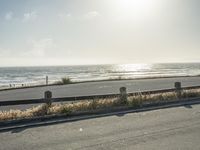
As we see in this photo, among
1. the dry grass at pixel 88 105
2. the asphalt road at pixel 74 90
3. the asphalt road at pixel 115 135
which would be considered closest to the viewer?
the asphalt road at pixel 115 135

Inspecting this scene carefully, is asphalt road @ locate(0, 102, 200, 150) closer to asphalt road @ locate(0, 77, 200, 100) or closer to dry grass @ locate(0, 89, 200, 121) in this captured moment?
dry grass @ locate(0, 89, 200, 121)

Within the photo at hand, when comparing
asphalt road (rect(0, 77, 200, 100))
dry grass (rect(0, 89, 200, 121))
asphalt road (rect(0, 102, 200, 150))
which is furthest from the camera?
asphalt road (rect(0, 77, 200, 100))

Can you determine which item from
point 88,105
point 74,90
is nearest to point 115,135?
point 88,105

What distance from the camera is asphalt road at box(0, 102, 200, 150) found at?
688 centimetres

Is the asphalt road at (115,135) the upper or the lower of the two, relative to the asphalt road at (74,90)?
lower

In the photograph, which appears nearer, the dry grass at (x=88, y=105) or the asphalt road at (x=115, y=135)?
the asphalt road at (x=115, y=135)

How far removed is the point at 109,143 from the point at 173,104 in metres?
7.14

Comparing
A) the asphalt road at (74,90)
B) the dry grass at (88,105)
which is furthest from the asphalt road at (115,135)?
the asphalt road at (74,90)

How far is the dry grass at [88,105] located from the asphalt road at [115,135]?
1914mm

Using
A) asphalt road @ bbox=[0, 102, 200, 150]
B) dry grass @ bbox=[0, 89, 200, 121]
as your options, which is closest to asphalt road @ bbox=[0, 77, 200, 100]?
dry grass @ bbox=[0, 89, 200, 121]

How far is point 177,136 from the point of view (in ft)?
25.0

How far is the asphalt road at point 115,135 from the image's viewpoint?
→ 22.6ft

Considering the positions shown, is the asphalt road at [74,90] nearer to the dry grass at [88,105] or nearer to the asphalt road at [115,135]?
the dry grass at [88,105]

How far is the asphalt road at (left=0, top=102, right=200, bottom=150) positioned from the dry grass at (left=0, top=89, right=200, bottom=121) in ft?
6.28
